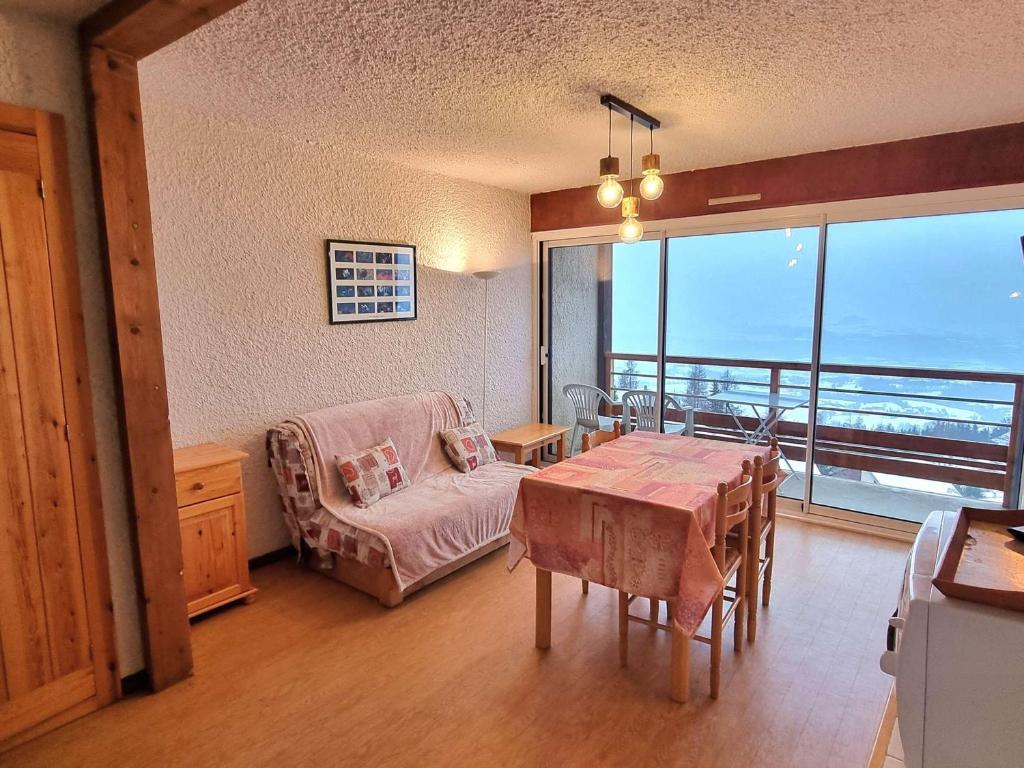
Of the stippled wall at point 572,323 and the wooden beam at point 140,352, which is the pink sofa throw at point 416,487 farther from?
the stippled wall at point 572,323

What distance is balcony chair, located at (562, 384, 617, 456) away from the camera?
17.0 ft

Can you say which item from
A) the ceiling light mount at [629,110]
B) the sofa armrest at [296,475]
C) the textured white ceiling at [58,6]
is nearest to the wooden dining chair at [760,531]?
the ceiling light mount at [629,110]

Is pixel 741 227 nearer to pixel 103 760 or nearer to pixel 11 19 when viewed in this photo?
pixel 11 19

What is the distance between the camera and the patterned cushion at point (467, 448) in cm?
390

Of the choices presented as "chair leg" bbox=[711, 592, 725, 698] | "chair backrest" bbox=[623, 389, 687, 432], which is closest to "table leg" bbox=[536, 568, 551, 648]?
"chair leg" bbox=[711, 592, 725, 698]

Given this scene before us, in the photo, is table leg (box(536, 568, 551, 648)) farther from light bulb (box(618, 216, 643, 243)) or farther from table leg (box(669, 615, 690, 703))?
light bulb (box(618, 216, 643, 243))

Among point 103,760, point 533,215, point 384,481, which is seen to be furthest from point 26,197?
point 533,215

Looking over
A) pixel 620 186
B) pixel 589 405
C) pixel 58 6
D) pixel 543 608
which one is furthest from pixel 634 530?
pixel 589 405

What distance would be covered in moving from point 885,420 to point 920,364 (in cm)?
45

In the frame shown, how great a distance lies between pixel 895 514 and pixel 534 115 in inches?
135

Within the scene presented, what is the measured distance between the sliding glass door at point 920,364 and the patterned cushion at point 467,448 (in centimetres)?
231

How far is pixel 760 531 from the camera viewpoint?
8.66 feet

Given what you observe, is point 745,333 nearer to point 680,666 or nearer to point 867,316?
point 867,316

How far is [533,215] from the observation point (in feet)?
17.2
